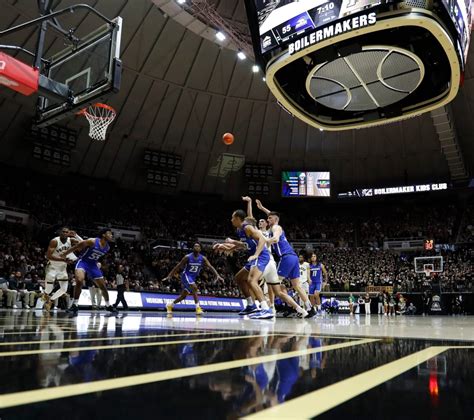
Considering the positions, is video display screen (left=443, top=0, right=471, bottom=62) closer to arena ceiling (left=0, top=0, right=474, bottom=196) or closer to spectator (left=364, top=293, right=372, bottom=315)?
arena ceiling (left=0, top=0, right=474, bottom=196)

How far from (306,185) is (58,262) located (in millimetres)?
23198

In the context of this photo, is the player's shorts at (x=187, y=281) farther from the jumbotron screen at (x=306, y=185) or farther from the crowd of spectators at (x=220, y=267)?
the jumbotron screen at (x=306, y=185)

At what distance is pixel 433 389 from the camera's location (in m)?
1.47

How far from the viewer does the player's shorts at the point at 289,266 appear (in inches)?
344

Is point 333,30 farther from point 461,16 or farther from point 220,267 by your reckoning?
point 220,267

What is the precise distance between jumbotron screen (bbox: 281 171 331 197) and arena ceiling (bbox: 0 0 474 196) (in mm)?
1299

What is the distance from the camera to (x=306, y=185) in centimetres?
3170

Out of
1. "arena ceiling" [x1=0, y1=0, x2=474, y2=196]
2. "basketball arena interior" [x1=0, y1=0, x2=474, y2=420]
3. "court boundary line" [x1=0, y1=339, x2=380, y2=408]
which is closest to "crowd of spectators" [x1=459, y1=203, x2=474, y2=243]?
"basketball arena interior" [x1=0, y1=0, x2=474, y2=420]

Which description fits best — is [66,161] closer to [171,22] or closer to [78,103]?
[171,22]

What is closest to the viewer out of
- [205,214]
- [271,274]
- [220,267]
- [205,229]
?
[271,274]

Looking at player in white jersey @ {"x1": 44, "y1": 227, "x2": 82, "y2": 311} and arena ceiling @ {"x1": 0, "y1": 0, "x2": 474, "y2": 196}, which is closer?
player in white jersey @ {"x1": 44, "y1": 227, "x2": 82, "y2": 311}

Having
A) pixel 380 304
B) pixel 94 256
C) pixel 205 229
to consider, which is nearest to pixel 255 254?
pixel 94 256

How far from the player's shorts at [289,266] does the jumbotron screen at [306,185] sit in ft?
75.6

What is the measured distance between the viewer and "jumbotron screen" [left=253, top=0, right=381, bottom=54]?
26.4 ft
